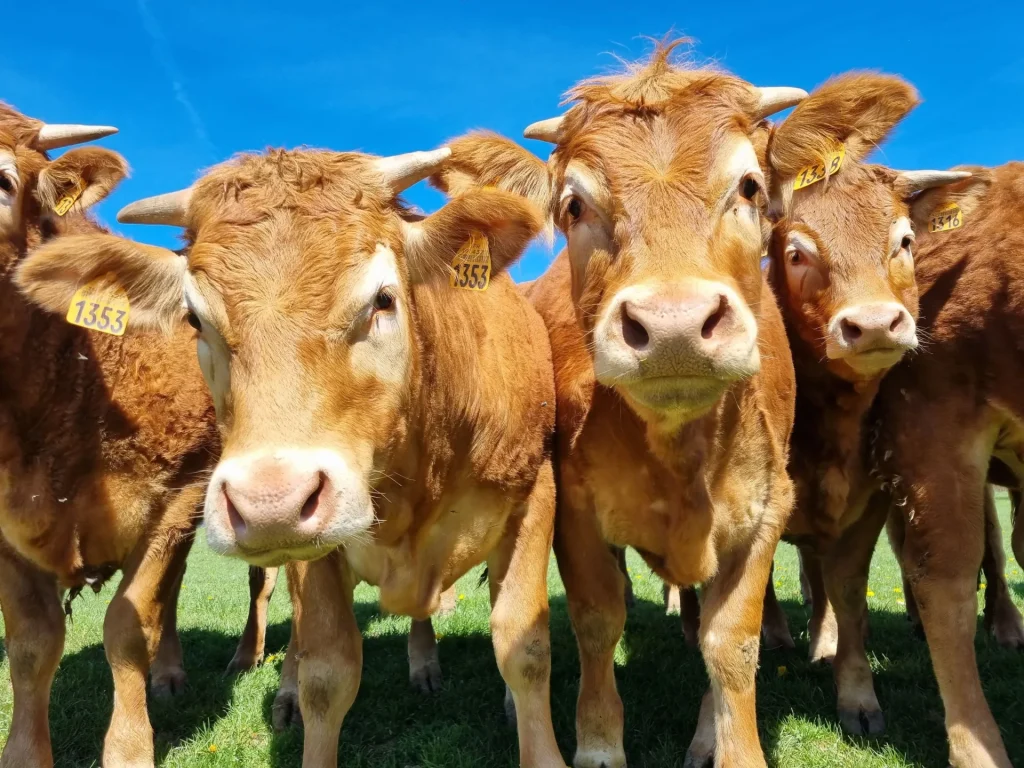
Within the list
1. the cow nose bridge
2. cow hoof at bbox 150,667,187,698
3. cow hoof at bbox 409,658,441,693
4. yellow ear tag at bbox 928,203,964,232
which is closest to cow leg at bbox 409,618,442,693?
cow hoof at bbox 409,658,441,693

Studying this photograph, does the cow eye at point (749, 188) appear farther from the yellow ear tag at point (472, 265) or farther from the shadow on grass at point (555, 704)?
the shadow on grass at point (555, 704)

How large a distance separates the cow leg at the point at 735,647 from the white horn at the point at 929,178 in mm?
2334

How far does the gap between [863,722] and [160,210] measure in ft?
14.3

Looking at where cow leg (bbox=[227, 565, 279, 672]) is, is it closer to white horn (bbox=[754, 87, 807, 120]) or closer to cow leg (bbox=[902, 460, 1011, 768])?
cow leg (bbox=[902, 460, 1011, 768])

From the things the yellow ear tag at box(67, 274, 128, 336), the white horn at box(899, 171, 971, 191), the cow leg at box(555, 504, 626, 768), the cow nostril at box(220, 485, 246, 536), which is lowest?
the cow leg at box(555, 504, 626, 768)

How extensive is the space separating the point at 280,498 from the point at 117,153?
2.87 m

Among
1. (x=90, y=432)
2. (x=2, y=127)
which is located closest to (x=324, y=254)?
(x=90, y=432)

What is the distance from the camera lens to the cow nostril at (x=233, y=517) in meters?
2.09

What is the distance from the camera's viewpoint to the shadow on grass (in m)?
3.89

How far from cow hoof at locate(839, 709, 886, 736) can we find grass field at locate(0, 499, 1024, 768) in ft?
0.24

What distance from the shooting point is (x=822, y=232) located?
4016 mm

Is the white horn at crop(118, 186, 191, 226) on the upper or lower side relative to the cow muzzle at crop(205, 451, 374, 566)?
upper

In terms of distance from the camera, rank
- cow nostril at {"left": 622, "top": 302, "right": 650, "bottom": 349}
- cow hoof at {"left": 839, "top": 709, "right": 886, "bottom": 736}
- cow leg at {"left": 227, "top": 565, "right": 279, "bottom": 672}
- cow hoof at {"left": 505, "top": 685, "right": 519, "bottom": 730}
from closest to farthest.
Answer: cow nostril at {"left": 622, "top": 302, "right": 650, "bottom": 349}
cow hoof at {"left": 839, "top": 709, "right": 886, "bottom": 736}
cow hoof at {"left": 505, "top": 685, "right": 519, "bottom": 730}
cow leg at {"left": 227, "top": 565, "right": 279, "bottom": 672}

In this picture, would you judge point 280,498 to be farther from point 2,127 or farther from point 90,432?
point 2,127
